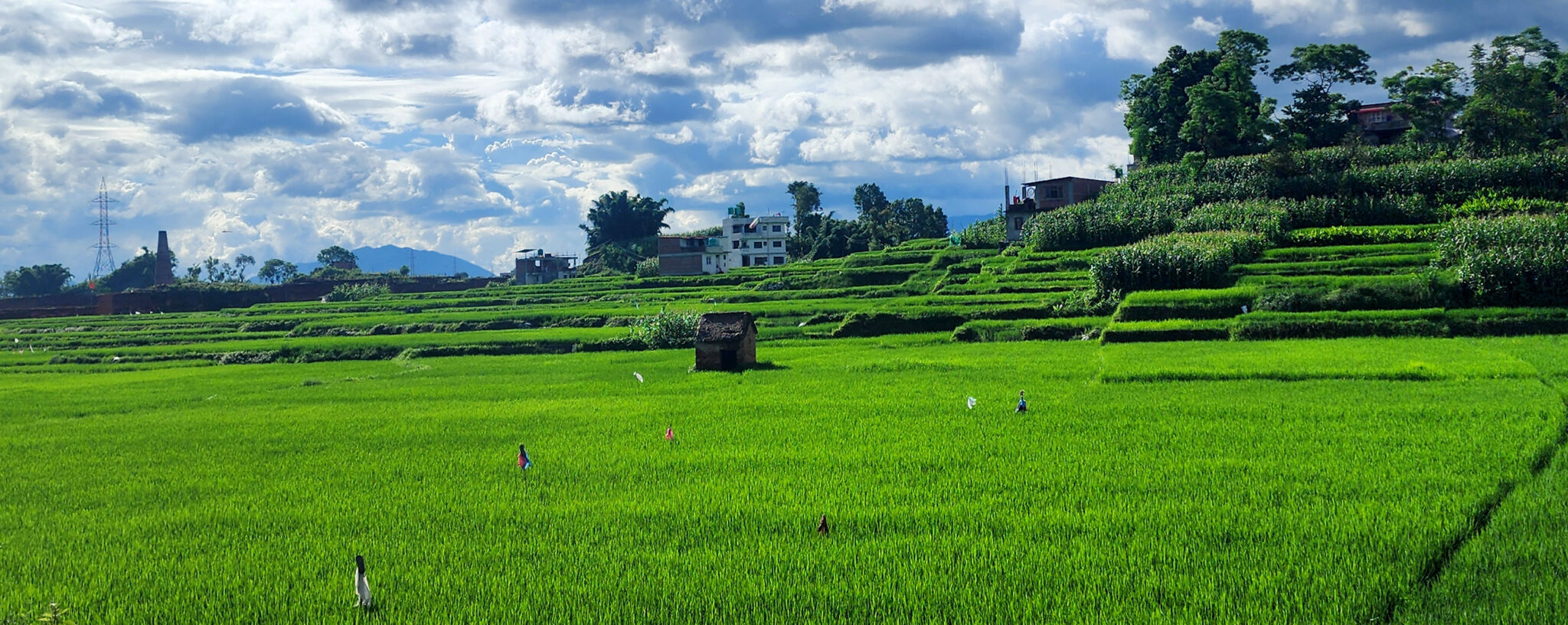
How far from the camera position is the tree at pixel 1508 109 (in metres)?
40.1

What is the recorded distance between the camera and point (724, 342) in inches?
939

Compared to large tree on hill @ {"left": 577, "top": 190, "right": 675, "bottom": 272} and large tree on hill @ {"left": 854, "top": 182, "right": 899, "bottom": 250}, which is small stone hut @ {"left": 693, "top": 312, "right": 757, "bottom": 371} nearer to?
large tree on hill @ {"left": 854, "top": 182, "right": 899, "bottom": 250}

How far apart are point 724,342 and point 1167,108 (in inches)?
1421

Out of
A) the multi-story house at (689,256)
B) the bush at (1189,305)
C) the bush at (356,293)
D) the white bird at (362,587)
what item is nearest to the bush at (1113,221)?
the bush at (1189,305)

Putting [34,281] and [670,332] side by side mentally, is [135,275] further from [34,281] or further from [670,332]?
[670,332]

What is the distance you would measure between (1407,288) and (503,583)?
80.3ft

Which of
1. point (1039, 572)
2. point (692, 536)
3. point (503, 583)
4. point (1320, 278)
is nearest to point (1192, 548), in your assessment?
point (1039, 572)

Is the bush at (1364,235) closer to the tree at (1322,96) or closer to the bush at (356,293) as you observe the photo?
the tree at (1322,96)

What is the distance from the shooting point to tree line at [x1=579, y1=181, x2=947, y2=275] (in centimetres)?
7412

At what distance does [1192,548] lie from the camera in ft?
25.2

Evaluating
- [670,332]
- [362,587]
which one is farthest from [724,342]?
[362,587]

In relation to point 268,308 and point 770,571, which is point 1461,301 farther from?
point 268,308

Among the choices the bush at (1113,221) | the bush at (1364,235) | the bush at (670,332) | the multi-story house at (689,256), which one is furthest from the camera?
the multi-story house at (689,256)

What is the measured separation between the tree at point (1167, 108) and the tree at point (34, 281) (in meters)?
102
